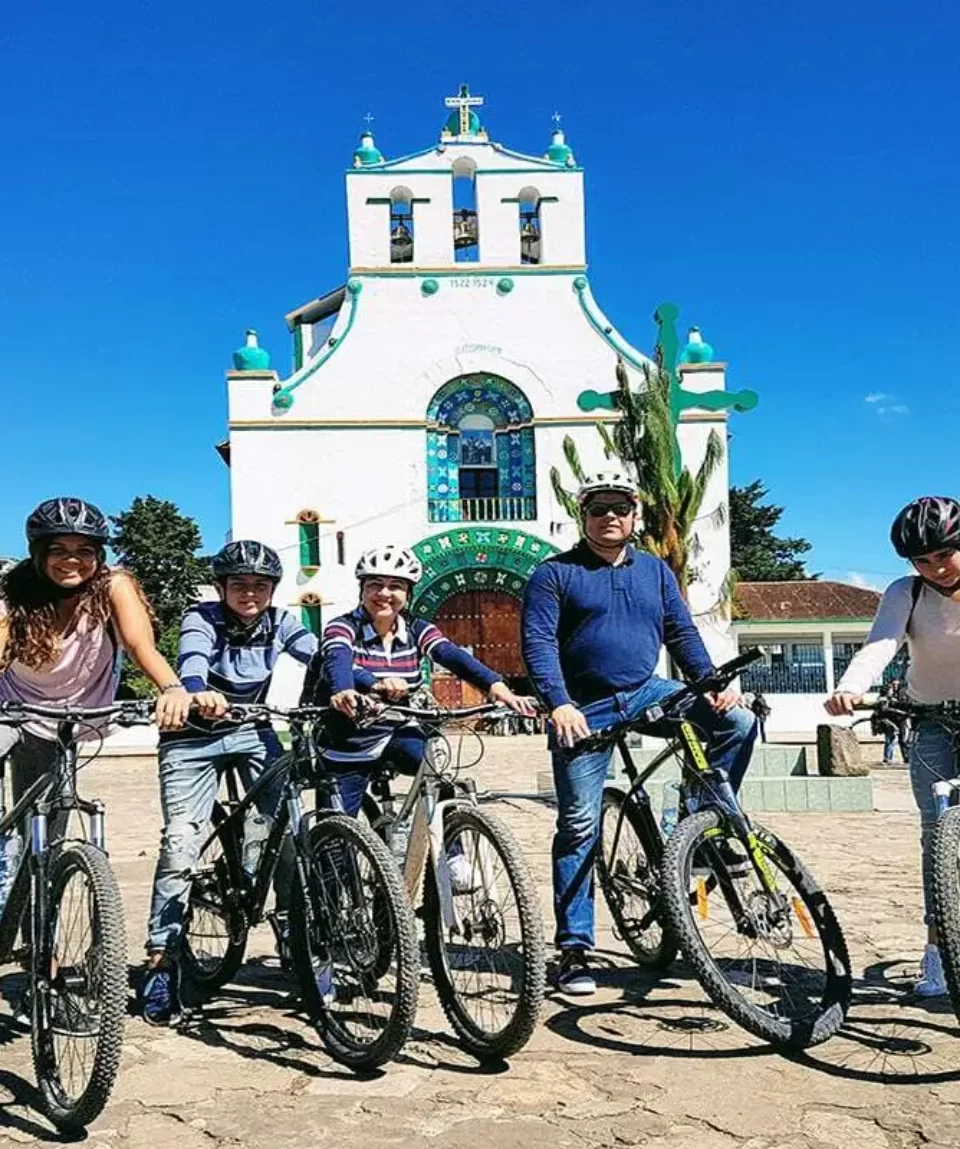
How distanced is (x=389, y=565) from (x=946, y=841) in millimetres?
2210

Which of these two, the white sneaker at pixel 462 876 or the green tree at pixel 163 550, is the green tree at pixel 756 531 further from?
the white sneaker at pixel 462 876

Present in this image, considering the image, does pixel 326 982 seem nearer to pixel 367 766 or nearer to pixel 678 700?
pixel 367 766

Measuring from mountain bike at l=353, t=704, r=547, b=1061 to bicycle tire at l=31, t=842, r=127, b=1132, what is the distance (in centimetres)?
99

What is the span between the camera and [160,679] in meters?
4.01

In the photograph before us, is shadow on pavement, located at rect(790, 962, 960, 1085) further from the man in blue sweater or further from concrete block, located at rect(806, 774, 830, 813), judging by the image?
concrete block, located at rect(806, 774, 830, 813)

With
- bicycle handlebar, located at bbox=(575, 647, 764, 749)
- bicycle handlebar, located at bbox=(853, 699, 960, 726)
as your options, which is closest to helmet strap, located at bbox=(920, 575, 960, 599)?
bicycle handlebar, located at bbox=(853, 699, 960, 726)

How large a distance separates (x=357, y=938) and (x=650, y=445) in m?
11.8

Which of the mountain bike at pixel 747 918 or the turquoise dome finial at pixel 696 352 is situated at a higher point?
the turquoise dome finial at pixel 696 352

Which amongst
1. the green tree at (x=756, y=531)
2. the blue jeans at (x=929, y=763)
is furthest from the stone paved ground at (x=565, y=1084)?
the green tree at (x=756, y=531)

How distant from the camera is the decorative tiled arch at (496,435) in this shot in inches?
1078

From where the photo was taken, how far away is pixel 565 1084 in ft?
11.8

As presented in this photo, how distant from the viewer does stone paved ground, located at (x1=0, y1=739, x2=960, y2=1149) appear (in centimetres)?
322

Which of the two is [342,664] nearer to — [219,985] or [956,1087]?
[219,985]

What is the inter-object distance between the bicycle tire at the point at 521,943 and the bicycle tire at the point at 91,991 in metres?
1.04
